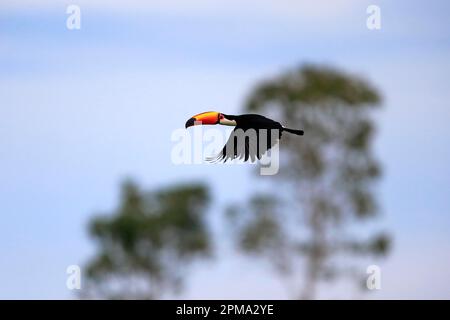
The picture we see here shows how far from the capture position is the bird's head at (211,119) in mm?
15578

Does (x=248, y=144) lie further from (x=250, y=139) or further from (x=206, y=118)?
(x=206, y=118)

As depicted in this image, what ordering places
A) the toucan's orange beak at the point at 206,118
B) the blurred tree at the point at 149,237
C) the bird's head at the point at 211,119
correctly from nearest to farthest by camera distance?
the bird's head at the point at 211,119
the toucan's orange beak at the point at 206,118
the blurred tree at the point at 149,237

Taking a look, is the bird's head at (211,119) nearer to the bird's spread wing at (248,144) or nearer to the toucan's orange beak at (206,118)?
the toucan's orange beak at (206,118)

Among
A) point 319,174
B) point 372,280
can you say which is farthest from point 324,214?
point 372,280

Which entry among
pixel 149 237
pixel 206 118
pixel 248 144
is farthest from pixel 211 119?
pixel 149 237

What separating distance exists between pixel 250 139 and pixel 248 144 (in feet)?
0.44

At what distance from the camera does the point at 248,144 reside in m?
15.0

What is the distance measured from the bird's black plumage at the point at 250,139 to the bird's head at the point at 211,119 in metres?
0.41

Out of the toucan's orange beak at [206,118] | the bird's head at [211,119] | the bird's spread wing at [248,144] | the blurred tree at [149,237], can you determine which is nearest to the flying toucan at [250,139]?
the bird's spread wing at [248,144]

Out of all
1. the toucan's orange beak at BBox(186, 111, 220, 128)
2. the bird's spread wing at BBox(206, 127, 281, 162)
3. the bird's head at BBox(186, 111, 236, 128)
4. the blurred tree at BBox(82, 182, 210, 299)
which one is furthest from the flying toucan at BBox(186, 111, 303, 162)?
the blurred tree at BBox(82, 182, 210, 299)

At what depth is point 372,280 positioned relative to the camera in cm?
2273

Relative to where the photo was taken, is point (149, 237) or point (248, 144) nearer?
point (248, 144)
